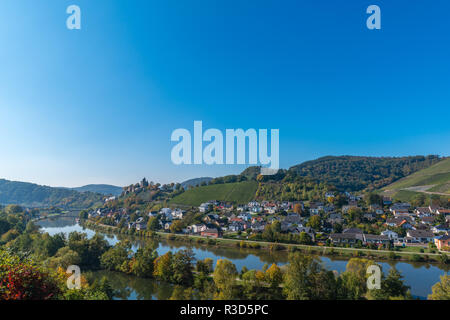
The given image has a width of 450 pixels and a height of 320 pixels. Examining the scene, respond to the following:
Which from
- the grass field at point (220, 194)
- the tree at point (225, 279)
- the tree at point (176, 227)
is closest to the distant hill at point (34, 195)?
the grass field at point (220, 194)

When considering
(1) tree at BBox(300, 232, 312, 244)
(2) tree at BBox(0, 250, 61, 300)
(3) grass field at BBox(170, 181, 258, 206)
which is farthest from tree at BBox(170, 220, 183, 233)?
(2) tree at BBox(0, 250, 61, 300)

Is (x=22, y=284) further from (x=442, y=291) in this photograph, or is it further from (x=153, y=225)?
(x=153, y=225)

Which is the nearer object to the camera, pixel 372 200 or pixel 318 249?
pixel 318 249

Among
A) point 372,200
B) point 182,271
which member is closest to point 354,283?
point 182,271

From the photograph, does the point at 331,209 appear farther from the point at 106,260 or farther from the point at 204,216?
the point at 106,260

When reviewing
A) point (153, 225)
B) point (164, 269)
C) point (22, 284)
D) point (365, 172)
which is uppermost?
point (365, 172)

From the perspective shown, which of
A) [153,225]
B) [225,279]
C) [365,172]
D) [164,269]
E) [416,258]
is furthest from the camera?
[365,172]

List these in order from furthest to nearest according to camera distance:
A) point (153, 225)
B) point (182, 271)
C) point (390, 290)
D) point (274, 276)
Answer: point (153, 225) < point (182, 271) < point (274, 276) < point (390, 290)
